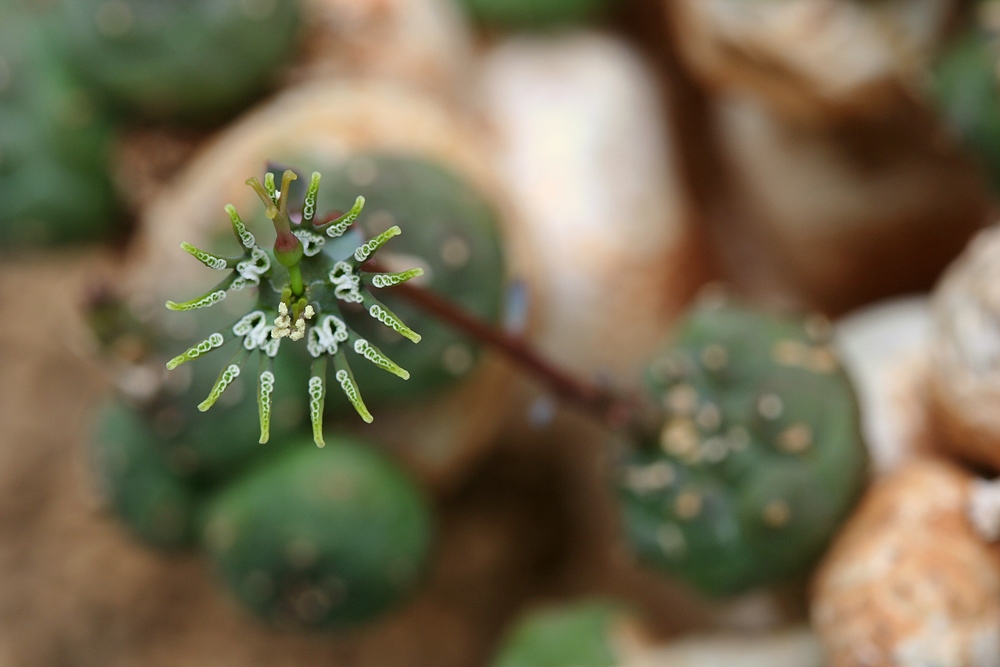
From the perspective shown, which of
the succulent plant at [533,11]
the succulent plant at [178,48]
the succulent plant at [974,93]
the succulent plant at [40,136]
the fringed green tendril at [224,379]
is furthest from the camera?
the succulent plant at [533,11]

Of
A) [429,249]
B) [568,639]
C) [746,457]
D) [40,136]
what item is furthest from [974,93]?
[40,136]

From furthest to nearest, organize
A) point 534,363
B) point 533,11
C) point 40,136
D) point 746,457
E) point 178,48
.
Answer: point 533,11, point 40,136, point 178,48, point 746,457, point 534,363

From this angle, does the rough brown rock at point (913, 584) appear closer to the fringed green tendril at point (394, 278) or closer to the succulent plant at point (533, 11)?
the fringed green tendril at point (394, 278)

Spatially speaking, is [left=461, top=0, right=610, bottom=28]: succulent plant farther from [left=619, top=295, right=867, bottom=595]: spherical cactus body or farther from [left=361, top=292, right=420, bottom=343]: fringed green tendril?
[left=361, top=292, right=420, bottom=343]: fringed green tendril

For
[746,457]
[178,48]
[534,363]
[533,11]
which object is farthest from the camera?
[533,11]

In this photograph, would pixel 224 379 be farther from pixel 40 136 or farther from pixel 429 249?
pixel 40 136

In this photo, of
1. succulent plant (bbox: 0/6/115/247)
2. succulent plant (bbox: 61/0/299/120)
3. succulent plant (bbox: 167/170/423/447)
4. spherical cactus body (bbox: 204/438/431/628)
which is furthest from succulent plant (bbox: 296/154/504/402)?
succulent plant (bbox: 0/6/115/247)

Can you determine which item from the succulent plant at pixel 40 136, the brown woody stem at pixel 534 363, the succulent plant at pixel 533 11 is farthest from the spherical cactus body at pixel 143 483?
the succulent plant at pixel 533 11
